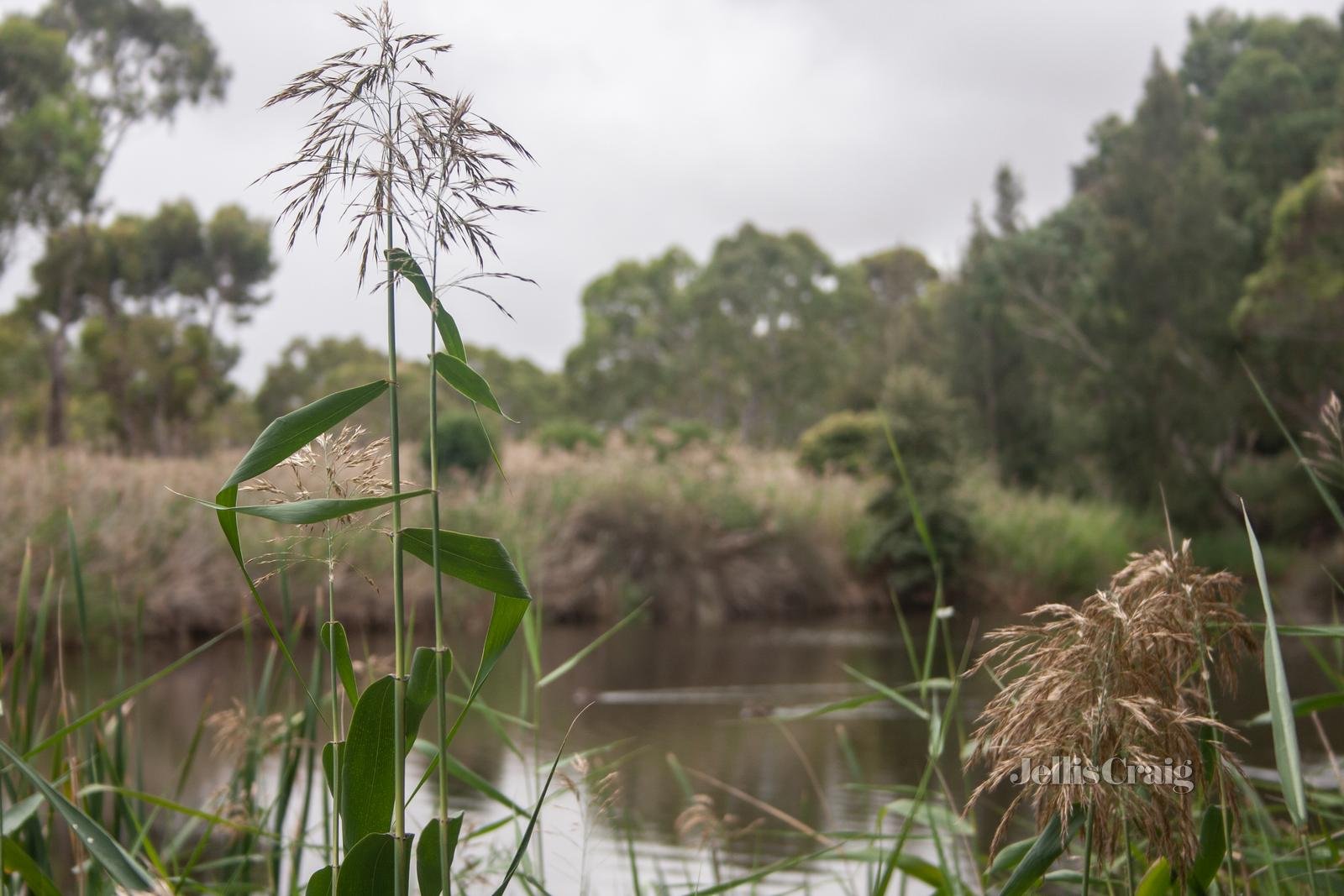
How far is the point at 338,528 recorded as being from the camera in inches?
22.3

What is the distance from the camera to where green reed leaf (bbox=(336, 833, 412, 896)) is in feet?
1.70

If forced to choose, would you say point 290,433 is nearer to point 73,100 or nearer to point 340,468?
point 340,468

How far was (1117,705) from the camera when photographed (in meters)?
0.58

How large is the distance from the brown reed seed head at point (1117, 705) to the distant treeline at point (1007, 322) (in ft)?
37.3

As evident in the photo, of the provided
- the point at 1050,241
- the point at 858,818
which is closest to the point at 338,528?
the point at 858,818

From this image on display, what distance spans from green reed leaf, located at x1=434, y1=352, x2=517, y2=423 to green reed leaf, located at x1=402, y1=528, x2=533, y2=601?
56mm

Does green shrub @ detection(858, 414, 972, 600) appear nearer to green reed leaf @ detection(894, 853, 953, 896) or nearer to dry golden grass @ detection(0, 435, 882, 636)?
dry golden grass @ detection(0, 435, 882, 636)

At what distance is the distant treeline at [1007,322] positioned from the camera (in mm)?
14188

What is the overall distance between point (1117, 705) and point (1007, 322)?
64.5 ft

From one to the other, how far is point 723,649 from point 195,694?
3.40 metres

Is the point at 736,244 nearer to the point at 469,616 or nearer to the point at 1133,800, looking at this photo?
the point at 469,616

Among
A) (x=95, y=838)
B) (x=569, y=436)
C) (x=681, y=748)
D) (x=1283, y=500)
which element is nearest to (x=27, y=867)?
(x=95, y=838)

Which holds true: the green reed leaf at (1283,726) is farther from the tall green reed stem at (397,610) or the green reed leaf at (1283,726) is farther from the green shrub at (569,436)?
the green shrub at (569,436)

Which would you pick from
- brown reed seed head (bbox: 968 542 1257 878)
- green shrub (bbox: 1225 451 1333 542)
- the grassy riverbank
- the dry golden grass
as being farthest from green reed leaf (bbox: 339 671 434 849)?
green shrub (bbox: 1225 451 1333 542)
